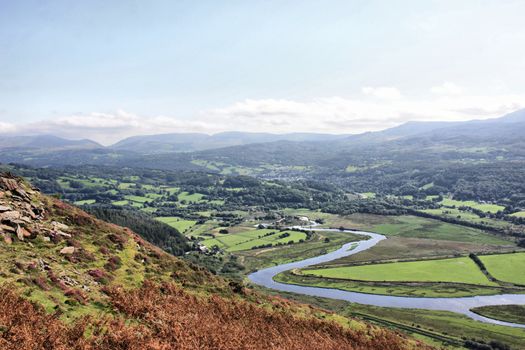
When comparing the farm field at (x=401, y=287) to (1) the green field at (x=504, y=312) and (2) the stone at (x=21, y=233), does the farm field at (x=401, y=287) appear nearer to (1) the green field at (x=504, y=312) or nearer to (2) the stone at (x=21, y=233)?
(1) the green field at (x=504, y=312)

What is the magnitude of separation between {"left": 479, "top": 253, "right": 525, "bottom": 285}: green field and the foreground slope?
11671cm

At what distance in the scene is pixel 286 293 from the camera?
12650 centimetres

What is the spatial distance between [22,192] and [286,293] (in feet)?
308

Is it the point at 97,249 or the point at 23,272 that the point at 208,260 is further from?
the point at 23,272

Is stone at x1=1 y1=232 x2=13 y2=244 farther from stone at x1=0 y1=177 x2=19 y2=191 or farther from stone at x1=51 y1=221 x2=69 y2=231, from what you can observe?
stone at x1=0 y1=177 x2=19 y2=191

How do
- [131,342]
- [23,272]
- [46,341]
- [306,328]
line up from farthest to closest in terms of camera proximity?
[306,328] → [23,272] → [131,342] → [46,341]

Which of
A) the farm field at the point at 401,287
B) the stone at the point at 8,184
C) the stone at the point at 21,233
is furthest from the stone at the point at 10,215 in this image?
the farm field at the point at 401,287

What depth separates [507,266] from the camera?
511 ft

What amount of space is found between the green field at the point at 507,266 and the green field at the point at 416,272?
5.67 m

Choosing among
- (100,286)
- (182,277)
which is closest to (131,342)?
(100,286)

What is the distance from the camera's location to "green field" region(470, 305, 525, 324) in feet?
351

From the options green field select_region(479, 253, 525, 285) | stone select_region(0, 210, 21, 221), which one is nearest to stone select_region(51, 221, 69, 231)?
stone select_region(0, 210, 21, 221)

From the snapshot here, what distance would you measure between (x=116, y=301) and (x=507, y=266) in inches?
6586

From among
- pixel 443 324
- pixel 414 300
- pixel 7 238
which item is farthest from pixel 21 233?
pixel 414 300
